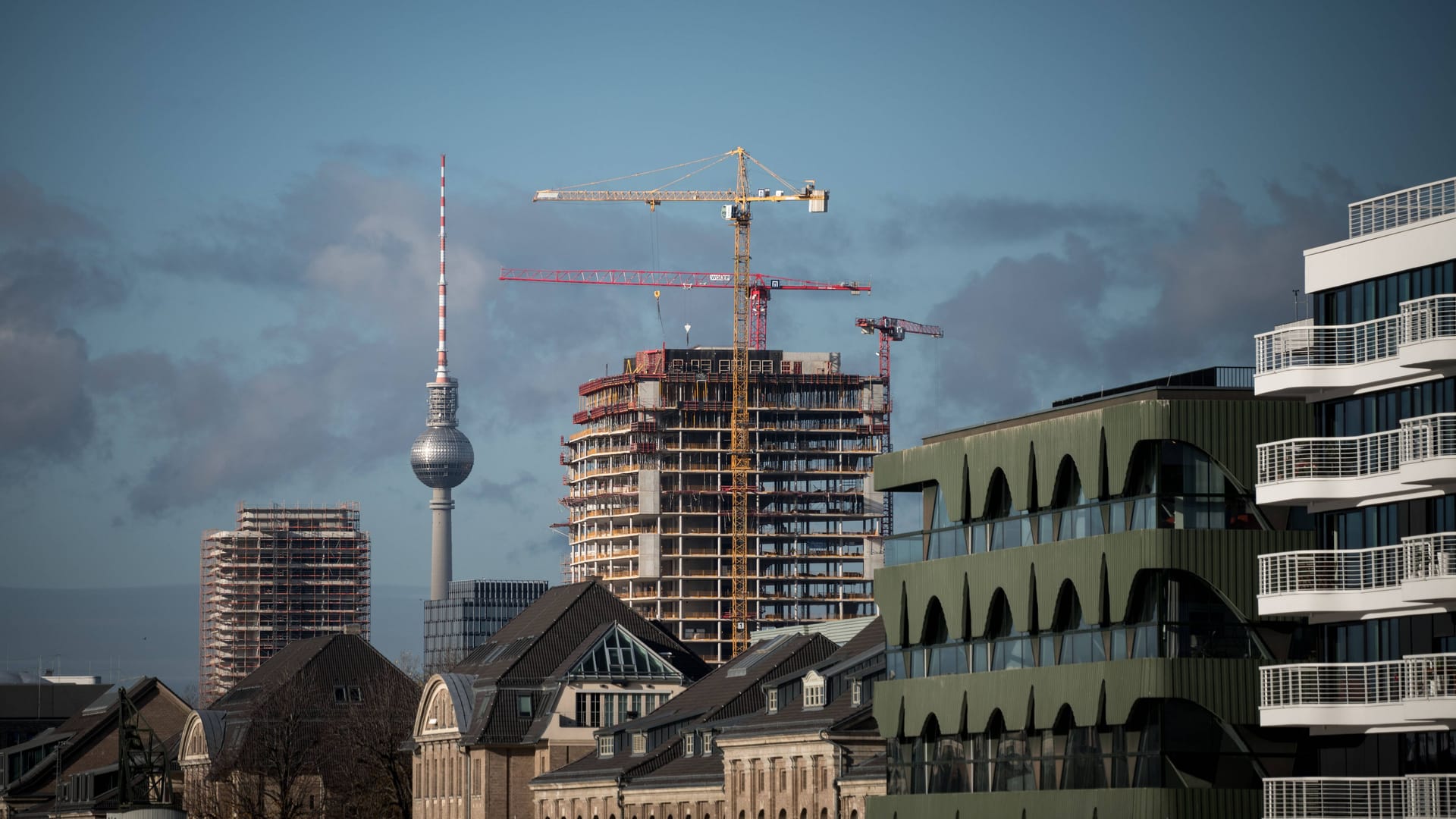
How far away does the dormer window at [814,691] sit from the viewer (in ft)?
349

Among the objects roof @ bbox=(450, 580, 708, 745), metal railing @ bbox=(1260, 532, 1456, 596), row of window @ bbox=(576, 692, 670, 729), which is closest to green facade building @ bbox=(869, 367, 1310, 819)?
metal railing @ bbox=(1260, 532, 1456, 596)

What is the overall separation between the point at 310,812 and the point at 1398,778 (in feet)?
307

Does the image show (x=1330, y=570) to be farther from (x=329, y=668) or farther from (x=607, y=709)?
(x=329, y=668)

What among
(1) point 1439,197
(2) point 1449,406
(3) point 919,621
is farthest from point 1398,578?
(3) point 919,621

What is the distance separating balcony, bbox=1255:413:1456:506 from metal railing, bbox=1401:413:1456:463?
2cm

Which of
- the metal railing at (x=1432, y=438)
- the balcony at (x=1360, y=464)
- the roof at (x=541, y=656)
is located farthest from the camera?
the roof at (x=541, y=656)

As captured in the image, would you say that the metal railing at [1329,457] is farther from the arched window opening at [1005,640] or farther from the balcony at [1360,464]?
the arched window opening at [1005,640]

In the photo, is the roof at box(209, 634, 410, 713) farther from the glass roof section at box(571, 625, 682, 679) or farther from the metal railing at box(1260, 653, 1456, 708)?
the metal railing at box(1260, 653, 1456, 708)

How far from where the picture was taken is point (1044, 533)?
3226 inches

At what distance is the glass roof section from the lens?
138625 millimetres

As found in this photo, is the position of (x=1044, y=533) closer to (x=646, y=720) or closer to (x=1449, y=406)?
(x=1449, y=406)

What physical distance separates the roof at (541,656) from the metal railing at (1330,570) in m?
70.4

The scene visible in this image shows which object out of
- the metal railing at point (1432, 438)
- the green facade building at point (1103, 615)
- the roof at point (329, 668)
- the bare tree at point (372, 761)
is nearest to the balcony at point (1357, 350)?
the metal railing at point (1432, 438)

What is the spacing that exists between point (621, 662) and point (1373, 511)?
242 feet
